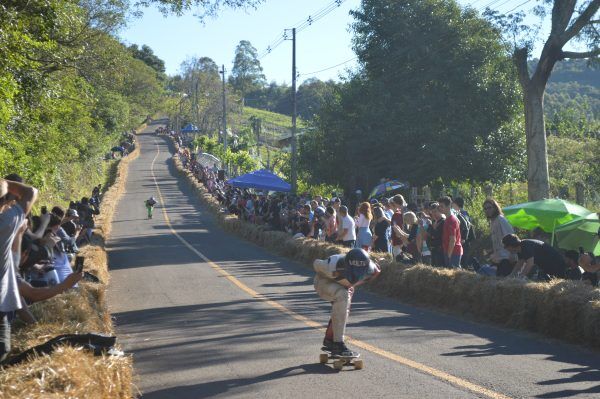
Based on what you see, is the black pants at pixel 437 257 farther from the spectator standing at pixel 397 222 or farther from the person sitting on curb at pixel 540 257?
the person sitting on curb at pixel 540 257

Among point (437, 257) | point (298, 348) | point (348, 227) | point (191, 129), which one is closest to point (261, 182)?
point (348, 227)

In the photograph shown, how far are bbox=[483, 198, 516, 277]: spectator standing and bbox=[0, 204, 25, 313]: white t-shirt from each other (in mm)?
9513

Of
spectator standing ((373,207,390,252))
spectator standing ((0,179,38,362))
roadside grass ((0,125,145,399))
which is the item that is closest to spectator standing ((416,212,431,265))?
spectator standing ((373,207,390,252))

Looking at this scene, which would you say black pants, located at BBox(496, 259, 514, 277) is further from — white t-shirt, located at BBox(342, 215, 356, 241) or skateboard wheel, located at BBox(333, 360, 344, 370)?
white t-shirt, located at BBox(342, 215, 356, 241)

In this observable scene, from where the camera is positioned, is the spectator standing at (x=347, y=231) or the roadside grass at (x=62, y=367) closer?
the roadside grass at (x=62, y=367)

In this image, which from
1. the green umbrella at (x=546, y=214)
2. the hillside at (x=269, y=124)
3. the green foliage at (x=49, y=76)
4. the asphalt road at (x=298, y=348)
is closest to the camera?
the asphalt road at (x=298, y=348)

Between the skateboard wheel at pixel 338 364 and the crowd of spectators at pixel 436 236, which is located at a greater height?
the crowd of spectators at pixel 436 236

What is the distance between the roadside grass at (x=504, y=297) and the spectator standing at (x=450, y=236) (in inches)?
22.7

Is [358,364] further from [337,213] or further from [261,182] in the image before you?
[261,182]

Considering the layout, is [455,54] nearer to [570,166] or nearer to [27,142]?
[570,166]

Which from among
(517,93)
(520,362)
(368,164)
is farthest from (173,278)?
(517,93)

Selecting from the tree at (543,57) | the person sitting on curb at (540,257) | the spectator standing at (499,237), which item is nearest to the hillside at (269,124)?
the tree at (543,57)

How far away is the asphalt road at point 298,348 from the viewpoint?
8.03m

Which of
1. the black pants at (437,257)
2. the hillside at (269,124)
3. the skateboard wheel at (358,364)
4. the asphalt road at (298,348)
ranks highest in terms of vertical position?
the hillside at (269,124)
